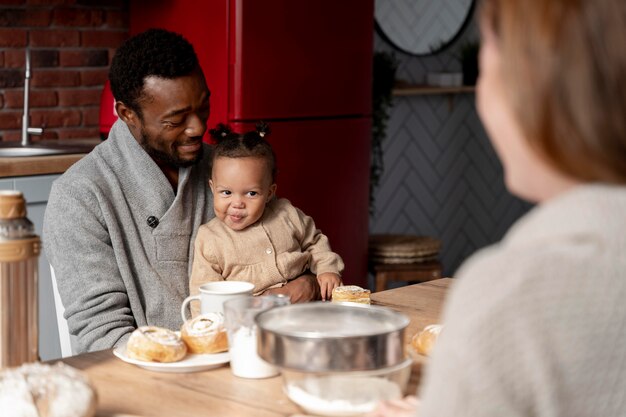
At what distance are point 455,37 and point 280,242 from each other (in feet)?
11.5

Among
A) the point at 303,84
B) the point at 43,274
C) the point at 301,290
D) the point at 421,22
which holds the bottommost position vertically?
the point at 43,274

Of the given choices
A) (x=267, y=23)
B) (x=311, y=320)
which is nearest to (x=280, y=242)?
(x=311, y=320)

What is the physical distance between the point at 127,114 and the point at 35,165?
1.00 metres

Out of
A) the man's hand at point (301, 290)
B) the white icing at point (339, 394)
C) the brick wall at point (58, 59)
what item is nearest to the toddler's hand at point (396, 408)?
the white icing at point (339, 394)

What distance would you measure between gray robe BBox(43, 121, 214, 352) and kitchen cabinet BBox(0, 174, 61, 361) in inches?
39.2

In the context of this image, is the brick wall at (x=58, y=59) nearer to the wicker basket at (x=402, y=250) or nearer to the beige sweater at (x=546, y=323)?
the wicker basket at (x=402, y=250)

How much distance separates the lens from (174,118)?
2369 millimetres

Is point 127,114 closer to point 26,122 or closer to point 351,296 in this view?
point 351,296

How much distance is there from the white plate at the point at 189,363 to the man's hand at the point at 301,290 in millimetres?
701

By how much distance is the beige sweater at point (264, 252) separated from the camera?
236 centimetres

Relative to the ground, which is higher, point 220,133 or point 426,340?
point 220,133

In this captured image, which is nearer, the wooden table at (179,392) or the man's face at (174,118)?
the wooden table at (179,392)

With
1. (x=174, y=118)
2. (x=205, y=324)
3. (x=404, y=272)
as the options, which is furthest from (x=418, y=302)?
(x=404, y=272)

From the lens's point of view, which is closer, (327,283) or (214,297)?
(214,297)
